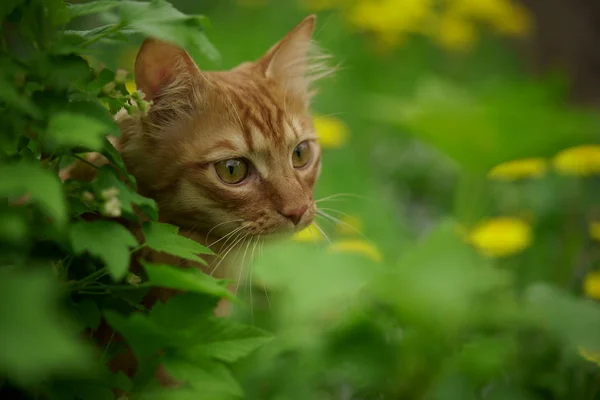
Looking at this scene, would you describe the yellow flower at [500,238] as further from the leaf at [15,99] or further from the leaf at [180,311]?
the leaf at [15,99]

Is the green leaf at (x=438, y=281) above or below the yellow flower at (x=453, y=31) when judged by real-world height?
above

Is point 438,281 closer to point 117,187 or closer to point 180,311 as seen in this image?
point 180,311

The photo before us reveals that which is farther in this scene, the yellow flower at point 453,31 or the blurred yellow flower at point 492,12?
the yellow flower at point 453,31

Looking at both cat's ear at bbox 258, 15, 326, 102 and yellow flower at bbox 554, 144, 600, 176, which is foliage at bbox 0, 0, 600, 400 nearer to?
yellow flower at bbox 554, 144, 600, 176

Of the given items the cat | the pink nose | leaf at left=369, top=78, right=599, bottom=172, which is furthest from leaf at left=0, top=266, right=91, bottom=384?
leaf at left=369, top=78, right=599, bottom=172

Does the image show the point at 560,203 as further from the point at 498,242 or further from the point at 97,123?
the point at 97,123

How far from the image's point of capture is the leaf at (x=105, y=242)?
3.02 feet

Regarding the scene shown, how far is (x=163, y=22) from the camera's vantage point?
1.04 m

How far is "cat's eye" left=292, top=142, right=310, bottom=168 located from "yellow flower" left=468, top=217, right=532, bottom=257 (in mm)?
610

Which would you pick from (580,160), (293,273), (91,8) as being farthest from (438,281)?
(580,160)

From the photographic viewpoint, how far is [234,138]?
1.55 metres

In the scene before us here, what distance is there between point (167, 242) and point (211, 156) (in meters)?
0.48

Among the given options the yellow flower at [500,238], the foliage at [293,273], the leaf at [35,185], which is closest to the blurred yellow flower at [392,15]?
the foliage at [293,273]

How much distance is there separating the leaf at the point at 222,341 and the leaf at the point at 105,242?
0.64 feet
